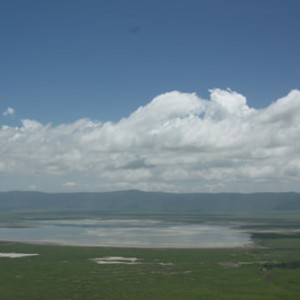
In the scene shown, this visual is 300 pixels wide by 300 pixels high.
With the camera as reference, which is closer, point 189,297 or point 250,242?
point 189,297

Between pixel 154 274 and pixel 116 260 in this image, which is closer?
pixel 154 274

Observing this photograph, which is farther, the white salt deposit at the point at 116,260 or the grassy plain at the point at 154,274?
the white salt deposit at the point at 116,260

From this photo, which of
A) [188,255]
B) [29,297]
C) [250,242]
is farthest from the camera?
[250,242]

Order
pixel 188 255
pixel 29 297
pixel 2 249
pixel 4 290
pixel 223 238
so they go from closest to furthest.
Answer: pixel 29 297 → pixel 4 290 → pixel 188 255 → pixel 2 249 → pixel 223 238

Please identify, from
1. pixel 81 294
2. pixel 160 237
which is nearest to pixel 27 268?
pixel 81 294

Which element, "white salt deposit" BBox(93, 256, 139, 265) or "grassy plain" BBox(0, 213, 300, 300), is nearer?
"grassy plain" BBox(0, 213, 300, 300)

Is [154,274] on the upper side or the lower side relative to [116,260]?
lower

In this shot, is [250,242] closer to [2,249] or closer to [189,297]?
[2,249]
